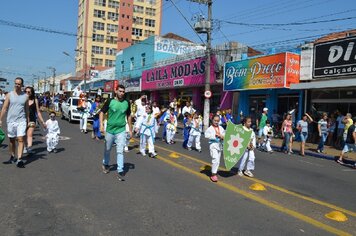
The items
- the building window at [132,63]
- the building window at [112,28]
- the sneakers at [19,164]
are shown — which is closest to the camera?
the sneakers at [19,164]

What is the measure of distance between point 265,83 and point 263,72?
2.22ft

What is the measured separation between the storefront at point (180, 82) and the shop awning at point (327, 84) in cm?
916

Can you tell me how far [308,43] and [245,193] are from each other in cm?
1533

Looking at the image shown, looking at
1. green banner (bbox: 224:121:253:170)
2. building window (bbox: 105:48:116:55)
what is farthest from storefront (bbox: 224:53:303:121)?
building window (bbox: 105:48:116:55)

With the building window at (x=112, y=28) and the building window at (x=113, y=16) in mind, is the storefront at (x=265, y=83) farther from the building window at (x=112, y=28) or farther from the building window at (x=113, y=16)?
the building window at (x=113, y=16)

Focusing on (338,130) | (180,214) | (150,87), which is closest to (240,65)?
(338,130)

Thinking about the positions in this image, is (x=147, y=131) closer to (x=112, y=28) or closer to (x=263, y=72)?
(x=263, y=72)

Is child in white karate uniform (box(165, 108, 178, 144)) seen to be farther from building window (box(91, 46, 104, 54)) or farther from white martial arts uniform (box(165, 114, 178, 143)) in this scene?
building window (box(91, 46, 104, 54))

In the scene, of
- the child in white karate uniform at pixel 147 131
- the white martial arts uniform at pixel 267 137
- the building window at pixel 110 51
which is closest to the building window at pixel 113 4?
the building window at pixel 110 51

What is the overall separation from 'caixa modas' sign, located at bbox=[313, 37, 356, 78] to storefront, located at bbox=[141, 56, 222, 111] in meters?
9.43

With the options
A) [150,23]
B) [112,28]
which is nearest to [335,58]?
[112,28]

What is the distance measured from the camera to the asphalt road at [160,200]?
5.01m

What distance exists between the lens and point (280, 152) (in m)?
15.7

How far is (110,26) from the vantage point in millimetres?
95938
